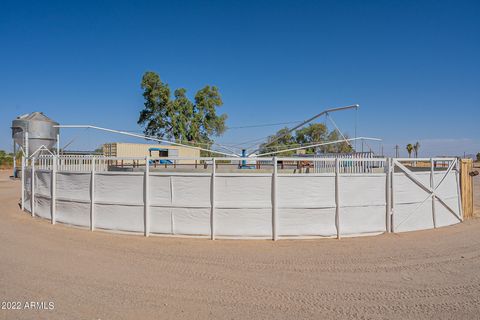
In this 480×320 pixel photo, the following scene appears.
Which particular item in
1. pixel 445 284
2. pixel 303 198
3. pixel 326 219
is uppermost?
pixel 303 198

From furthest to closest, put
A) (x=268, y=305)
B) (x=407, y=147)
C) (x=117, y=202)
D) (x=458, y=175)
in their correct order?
1. (x=407, y=147)
2. (x=458, y=175)
3. (x=117, y=202)
4. (x=268, y=305)

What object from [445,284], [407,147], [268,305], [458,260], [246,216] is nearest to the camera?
[268,305]

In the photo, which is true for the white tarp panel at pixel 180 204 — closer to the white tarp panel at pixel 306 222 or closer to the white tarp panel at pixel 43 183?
the white tarp panel at pixel 306 222

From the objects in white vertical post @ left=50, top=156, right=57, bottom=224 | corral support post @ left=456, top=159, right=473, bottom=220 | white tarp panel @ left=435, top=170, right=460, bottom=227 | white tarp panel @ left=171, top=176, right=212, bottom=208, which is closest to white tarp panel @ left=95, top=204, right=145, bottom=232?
white tarp panel @ left=171, top=176, right=212, bottom=208

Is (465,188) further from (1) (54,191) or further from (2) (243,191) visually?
(1) (54,191)

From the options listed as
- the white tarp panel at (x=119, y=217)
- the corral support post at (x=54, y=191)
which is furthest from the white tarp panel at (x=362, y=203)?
the corral support post at (x=54, y=191)

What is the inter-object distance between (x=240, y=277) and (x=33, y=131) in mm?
21352

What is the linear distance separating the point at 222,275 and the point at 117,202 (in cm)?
471

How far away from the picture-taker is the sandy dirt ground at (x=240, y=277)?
4672mm

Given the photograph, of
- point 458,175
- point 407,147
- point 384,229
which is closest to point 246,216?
point 384,229

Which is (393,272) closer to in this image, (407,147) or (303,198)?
(303,198)

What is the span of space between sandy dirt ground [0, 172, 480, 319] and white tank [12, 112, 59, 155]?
48.7ft

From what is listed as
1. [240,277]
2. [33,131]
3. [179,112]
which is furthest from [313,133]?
[240,277]

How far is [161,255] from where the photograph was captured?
727 centimetres
